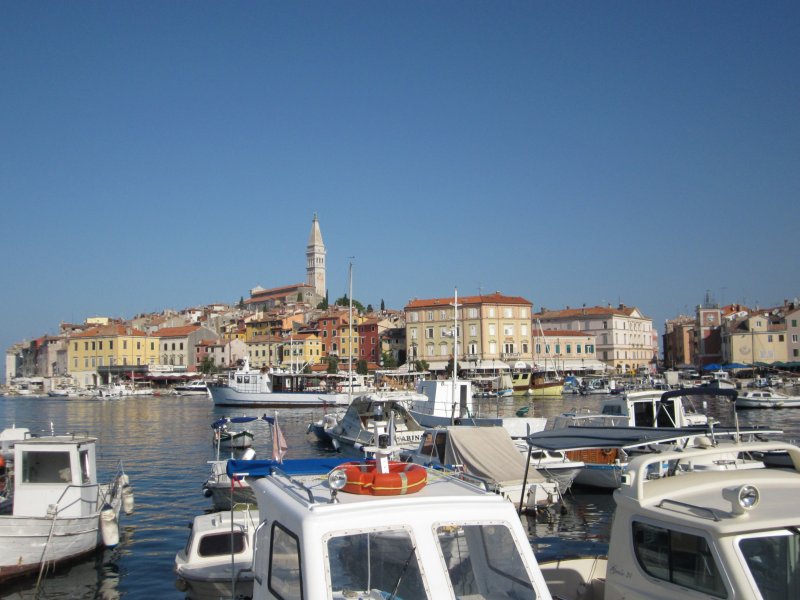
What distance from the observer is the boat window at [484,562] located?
200 inches

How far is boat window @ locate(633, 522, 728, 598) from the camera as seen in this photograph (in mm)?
5238

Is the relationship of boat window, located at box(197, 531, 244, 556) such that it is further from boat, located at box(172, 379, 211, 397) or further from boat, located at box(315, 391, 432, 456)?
boat, located at box(172, 379, 211, 397)

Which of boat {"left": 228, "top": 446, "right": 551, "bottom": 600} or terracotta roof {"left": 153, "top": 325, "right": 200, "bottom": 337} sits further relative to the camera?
terracotta roof {"left": 153, "top": 325, "right": 200, "bottom": 337}

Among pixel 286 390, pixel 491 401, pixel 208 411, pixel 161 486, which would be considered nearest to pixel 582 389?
pixel 491 401

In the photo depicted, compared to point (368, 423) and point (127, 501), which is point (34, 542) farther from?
point (368, 423)

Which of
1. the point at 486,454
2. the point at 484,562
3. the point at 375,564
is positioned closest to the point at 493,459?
the point at 486,454

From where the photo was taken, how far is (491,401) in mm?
69062

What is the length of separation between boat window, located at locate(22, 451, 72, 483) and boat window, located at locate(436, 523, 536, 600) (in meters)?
11.4

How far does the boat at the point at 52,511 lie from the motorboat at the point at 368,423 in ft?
46.2

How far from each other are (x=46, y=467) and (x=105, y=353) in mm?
106366

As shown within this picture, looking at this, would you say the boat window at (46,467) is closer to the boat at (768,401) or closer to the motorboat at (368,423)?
the motorboat at (368,423)

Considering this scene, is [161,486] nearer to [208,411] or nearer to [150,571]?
[150,571]

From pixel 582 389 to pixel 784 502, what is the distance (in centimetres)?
7485

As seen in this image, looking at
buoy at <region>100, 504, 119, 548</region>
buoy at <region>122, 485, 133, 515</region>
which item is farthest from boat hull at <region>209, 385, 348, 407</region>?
buoy at <region>100, 504, 119, 548</region>
